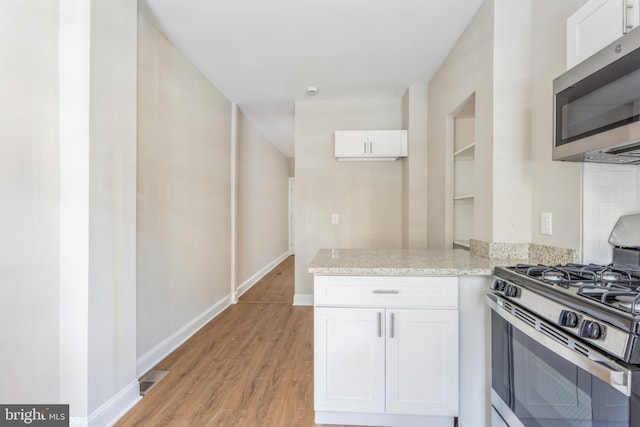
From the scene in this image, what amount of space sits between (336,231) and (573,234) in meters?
2.50

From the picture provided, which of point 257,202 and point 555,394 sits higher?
point 257,202

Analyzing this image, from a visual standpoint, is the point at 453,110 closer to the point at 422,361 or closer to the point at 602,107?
the point at 602,107

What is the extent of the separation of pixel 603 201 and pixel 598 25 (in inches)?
29.6

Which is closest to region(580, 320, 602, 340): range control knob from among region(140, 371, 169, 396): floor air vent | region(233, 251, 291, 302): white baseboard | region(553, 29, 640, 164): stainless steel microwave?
region(553, 29, 640, 164): stainless steel microwave

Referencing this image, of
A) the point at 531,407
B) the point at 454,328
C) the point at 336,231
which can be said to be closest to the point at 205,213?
the point at 336,231

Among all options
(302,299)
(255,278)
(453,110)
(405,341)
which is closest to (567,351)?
(405,341)

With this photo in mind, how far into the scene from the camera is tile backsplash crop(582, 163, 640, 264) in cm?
134

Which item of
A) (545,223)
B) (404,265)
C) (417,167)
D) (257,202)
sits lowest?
(404,265)

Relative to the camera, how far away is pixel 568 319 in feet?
3.00

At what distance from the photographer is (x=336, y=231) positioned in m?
3.71

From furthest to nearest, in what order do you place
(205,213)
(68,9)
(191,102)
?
(205,213) → (191,102) → (68,9)

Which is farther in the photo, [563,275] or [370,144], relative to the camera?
[370,144]

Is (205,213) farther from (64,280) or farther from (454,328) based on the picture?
(454,328)

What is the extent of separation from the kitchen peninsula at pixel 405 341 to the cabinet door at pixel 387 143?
1.98 m
